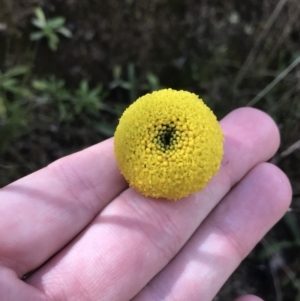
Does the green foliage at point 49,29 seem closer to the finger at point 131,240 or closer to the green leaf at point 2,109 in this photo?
the green leaf at point 2,109


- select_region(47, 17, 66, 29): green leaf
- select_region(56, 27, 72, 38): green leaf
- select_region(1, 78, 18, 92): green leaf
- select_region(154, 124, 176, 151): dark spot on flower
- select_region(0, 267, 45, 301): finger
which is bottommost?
select_region(0, 267, 45, 301): finger

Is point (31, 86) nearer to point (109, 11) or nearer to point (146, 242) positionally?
point (109, 11)

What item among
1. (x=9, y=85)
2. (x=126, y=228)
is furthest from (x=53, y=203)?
(x=9, y=85)

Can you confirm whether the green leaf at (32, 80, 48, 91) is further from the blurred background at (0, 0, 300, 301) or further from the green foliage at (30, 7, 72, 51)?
the green foliage at (30, 7, 72, 51)

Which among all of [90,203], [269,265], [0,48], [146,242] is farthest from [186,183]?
[0,48]

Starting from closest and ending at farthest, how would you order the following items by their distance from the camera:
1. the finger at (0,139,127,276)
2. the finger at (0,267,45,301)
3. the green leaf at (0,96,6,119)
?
the finger at (0,267,45,301)
the finger at (0,139,127,276)
the green leaf at (0,96,6,119)

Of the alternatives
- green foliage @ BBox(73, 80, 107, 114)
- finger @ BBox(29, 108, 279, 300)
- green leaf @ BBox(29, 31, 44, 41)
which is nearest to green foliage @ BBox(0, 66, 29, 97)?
green leaf @ BBox(29, 31, 44, 41)
